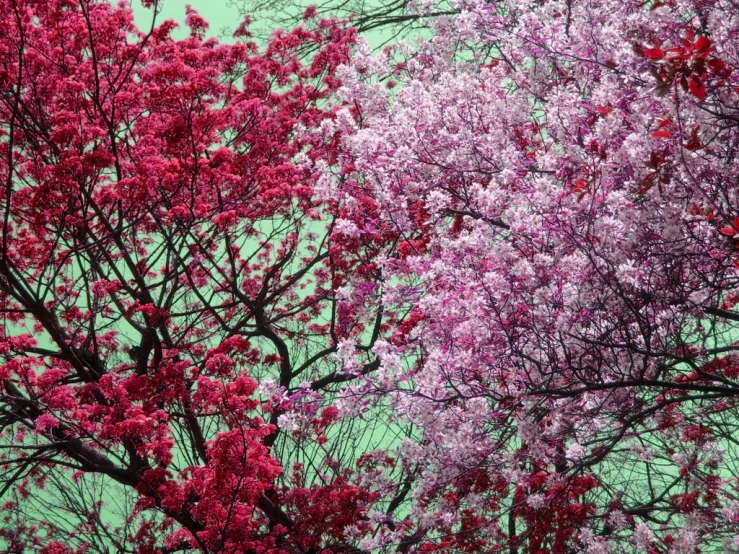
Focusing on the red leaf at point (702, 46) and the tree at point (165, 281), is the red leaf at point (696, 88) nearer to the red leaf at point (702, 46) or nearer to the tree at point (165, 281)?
the red leaf at point (702, 46)

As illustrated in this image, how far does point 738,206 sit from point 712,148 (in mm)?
314

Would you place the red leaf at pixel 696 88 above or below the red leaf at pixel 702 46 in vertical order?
below

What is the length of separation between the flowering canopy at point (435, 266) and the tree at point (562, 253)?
0.02m

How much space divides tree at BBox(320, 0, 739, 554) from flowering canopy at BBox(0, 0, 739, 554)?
21 mm

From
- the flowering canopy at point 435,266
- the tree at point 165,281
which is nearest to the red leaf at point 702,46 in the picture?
the flowering canopy at point 435,266

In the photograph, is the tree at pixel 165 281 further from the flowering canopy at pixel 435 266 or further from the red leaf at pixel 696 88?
the red leaf at pixel 696 88

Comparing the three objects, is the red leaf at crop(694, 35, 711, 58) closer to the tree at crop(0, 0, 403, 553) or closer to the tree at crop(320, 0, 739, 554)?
the tree at crop(320, 0, 739, 554)

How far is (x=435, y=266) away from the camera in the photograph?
171 inches

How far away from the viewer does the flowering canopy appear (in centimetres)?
386

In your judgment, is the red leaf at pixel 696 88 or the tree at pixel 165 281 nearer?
the red leaf at pixel 696 88

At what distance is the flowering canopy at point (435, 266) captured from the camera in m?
3.86

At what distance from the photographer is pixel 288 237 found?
7.51 meters

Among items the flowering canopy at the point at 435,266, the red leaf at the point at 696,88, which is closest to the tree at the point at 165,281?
the flowering canopy at the point at 435,266

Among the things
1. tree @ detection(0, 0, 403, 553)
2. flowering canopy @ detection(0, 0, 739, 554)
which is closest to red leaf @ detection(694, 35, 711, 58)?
flowering canopy @ detection(0, 0, 739, 554)
